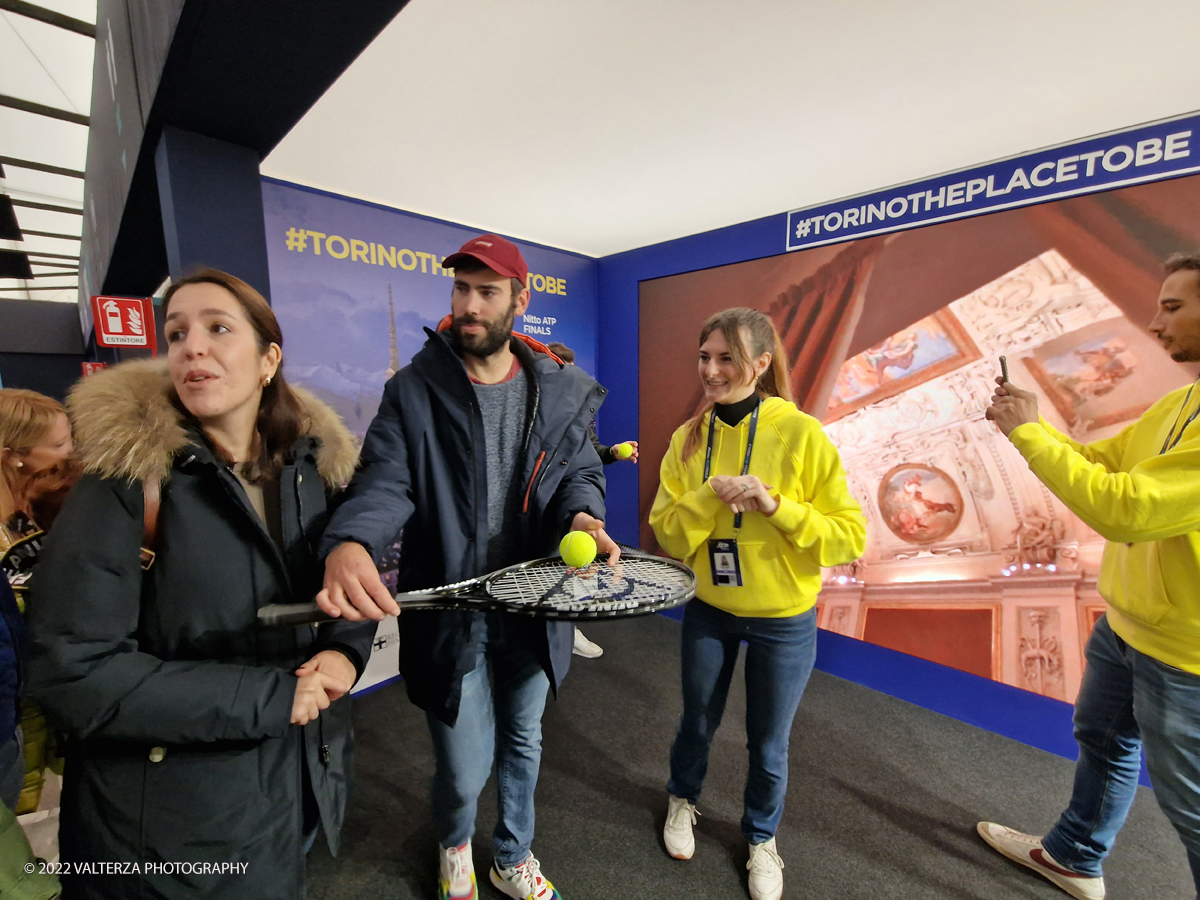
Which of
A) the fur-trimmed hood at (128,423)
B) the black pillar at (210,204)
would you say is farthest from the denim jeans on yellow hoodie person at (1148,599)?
the black pillar at (210,204)

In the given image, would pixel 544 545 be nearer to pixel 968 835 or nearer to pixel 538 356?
pixel 538 356

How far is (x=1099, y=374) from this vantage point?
254 centimetres

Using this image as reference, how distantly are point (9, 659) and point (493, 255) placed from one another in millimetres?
1517

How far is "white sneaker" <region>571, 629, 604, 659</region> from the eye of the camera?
3.83 metres

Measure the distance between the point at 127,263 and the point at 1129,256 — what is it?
5706 millimetres

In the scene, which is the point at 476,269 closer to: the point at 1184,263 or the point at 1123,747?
the point at 1184,263

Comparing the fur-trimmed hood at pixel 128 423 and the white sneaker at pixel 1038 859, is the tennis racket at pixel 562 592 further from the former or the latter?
the white sneaker at pixel 1038 859

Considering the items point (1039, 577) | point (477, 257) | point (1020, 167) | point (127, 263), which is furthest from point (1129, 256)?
point (127, 263)

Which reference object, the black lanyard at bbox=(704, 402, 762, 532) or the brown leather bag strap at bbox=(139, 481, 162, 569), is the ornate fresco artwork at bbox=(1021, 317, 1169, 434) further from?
the brown leather bag strap at bbox=(139, 481, 162, 569)

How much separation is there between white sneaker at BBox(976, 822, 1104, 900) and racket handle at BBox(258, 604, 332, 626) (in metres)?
2.75

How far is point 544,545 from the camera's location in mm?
1644

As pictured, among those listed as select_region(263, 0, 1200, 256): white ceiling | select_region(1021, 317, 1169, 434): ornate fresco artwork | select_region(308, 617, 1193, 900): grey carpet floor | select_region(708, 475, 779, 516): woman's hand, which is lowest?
select_region(308, 617, 1193, 900): grey carpet floor

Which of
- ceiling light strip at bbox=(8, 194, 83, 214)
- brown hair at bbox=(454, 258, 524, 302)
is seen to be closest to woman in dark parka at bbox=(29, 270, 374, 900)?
brown hair at bbox=(454, 258, 524, 302)

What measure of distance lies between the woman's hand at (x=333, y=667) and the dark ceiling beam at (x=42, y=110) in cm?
329
